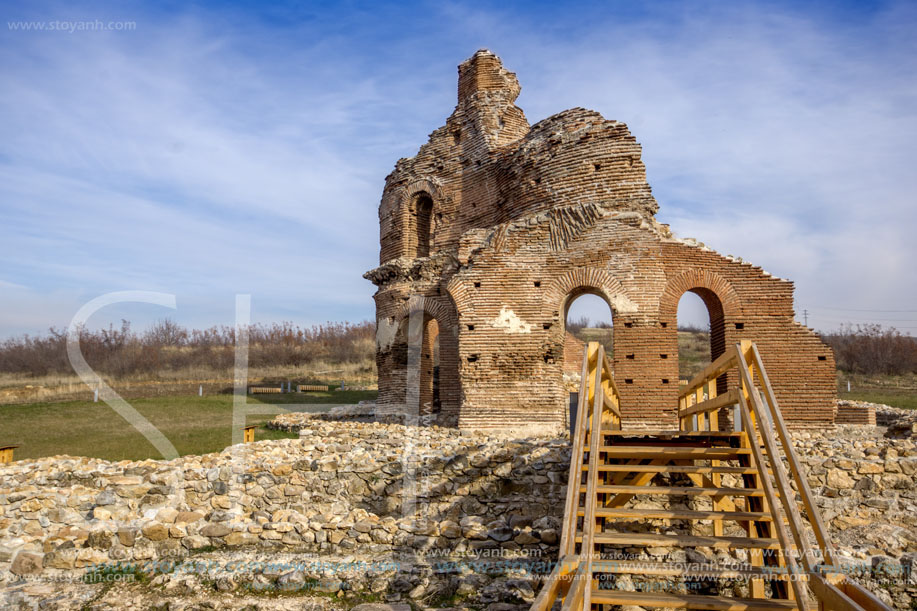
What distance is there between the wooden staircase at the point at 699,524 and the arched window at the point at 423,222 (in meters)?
11.0

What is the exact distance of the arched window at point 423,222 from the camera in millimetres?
18584

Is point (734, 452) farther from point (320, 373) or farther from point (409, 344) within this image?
point (320, 373)

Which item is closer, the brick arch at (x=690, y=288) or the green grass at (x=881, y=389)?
the brick arch at (x=690, y=288)

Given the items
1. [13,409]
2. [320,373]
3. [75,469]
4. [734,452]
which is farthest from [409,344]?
[320,373]

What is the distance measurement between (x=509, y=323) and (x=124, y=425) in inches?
545

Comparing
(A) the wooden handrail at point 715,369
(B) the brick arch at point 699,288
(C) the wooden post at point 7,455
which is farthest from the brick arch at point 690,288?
(C) the wooden post at point 7,455

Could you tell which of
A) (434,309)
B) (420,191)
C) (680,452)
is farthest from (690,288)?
(420,191)

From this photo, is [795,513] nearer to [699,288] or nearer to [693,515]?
[693,515]

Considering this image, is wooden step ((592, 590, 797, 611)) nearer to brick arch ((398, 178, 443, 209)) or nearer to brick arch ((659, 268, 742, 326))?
brick arch ((659, 268, 742, 326))

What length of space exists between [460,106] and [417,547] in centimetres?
1377

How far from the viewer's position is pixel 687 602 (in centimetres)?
450

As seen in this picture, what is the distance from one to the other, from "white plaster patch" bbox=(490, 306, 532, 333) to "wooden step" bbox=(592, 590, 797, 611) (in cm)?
900

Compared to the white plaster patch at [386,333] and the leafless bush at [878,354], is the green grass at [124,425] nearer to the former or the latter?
the white plaster patch at [386,333]

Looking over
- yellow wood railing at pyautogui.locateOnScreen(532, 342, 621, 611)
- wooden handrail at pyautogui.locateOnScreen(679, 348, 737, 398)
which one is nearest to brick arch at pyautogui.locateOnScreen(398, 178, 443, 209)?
wooden handrail at pyautogui.locateOnScreen(679, 348, 737, 398)
